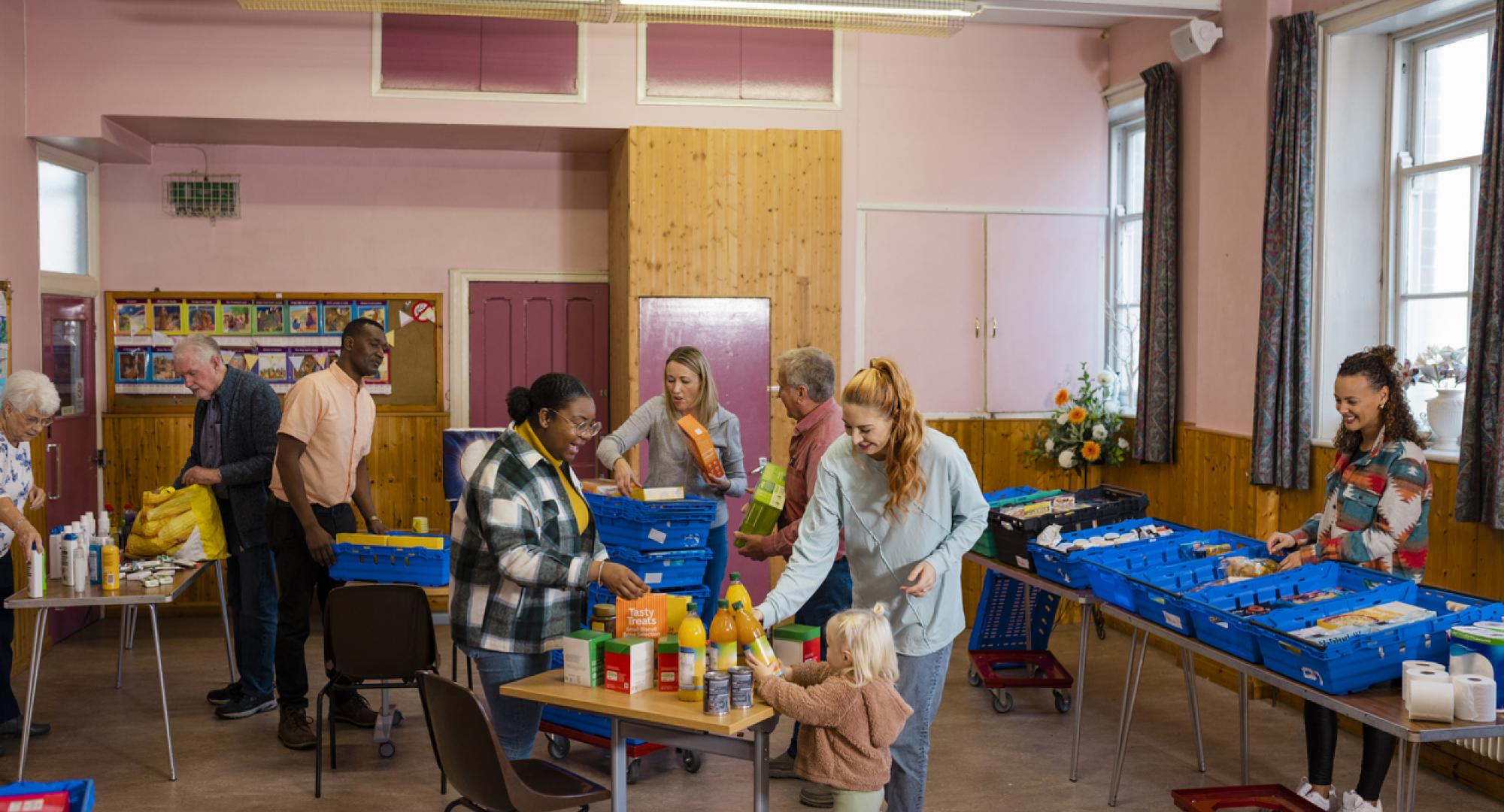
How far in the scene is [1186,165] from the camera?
7137 millimetres

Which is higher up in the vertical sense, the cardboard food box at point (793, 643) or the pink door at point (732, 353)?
the pink door at point (732, 353)

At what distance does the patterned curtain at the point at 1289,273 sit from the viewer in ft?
19.6

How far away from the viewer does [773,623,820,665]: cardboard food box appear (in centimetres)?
370

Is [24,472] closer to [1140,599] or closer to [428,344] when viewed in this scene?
[428,344]

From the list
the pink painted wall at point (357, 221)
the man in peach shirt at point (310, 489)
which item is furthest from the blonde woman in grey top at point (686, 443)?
the pink painted wall at point (357, 221)

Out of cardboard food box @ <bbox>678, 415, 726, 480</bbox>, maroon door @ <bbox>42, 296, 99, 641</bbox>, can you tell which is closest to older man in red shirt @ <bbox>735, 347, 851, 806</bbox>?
cardboard food box @ <bbox>678, 415, 726, 480</bbox>

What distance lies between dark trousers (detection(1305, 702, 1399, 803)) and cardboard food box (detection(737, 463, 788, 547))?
194 centimetres

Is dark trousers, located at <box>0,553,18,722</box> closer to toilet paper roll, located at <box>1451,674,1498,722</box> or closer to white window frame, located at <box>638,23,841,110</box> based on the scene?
white window frame, located at <box>638,23,841,110</box>

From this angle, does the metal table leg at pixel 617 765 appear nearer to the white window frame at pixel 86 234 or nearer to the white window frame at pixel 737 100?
the white window frame at pixel 737 100

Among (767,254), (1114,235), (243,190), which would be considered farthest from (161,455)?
(1114,235)

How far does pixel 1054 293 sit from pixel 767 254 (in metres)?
1.90

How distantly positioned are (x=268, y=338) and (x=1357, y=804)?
667cm

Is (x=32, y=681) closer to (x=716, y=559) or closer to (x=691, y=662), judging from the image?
(x=716, y=559)

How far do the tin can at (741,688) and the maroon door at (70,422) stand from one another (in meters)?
5.43
